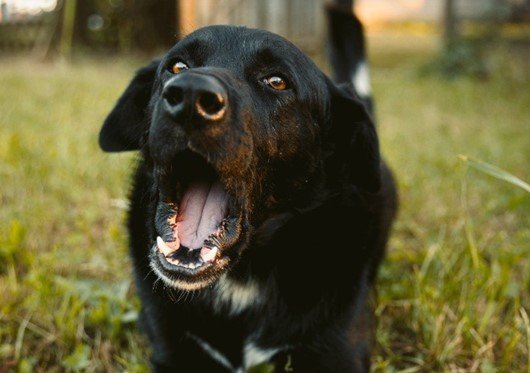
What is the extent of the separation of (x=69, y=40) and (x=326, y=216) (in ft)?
29.8

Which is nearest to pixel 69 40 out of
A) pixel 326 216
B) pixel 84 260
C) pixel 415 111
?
pixel 415 111

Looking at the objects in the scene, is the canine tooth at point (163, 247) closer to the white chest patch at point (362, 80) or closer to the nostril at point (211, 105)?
the nostril at point (211, 105)

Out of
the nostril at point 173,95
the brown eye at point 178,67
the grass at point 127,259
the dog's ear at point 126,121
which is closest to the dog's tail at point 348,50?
the grass at point 127,259

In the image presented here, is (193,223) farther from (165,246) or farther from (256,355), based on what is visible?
(256,355)

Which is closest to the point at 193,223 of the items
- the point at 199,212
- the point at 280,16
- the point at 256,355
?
the point at 199,212

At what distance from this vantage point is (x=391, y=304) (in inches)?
94.0

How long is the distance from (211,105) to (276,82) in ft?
1.51

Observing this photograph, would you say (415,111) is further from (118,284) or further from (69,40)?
(69,40)

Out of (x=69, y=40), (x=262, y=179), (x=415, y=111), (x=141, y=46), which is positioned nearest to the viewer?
(x=262, y=179)

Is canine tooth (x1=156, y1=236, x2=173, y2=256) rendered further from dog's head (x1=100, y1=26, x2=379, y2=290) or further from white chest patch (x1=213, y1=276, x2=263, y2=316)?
white chest patch (x1=213, y1=276, x2=263, y2=316)

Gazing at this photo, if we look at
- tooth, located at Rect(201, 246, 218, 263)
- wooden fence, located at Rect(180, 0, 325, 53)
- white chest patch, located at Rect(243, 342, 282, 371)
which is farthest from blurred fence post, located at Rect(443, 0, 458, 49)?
tooth, located at Rect(201, 246, 218, 263)

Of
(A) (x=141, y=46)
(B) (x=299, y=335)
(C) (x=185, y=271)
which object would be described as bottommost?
(A) (x=141, y=46)

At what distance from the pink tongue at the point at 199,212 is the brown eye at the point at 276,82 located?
36cm

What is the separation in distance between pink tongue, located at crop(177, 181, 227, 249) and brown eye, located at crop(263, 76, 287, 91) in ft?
1.17
